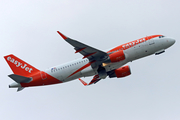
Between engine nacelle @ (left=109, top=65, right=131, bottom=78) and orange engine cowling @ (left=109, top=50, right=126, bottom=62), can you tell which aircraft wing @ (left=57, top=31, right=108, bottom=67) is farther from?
engine nacelle @ (left=109, top=65, right=131, bottom=78)

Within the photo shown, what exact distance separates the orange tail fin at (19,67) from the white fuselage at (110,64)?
326 cm

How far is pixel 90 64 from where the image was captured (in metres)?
44.4

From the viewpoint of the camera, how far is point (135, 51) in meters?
43.2

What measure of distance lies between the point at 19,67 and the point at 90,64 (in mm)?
13003

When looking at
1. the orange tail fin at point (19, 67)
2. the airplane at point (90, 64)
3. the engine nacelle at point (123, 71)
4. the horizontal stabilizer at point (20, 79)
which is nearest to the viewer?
the horizontal stabilizer at point (20, 79)

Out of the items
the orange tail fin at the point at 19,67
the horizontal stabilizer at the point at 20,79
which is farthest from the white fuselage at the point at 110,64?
the horizontal stabilizer at the point at 20,79

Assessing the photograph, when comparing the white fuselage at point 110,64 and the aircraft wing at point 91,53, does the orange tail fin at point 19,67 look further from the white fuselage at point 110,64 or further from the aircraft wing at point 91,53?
the aircraft wing at point 91,53

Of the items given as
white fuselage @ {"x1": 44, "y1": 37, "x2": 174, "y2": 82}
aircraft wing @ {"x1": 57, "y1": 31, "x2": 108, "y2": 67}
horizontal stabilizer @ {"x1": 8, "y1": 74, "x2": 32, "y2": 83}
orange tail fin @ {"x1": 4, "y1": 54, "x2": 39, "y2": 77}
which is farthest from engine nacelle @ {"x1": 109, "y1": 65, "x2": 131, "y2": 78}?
horizontal stabilizer @ {"x1": 8, "y1": 74, "x2": 32, "y2": 83}

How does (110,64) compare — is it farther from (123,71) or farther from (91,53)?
(123,71)

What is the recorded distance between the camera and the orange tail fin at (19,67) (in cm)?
4606

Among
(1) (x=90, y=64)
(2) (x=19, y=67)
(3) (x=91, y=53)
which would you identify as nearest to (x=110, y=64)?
(1) (x=90, y=64)

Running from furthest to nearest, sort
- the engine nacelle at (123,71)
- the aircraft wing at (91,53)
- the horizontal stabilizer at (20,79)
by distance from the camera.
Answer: the engine nacelle at (123,71)
the horizontal stabilizer at (20,79)
the aircraft wing at (91,53)

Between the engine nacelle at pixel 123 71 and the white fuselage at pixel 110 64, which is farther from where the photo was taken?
the engine nacelle at pixel 123 71

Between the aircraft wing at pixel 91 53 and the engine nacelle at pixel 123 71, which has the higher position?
the aircraft wing at pixel 91 53
